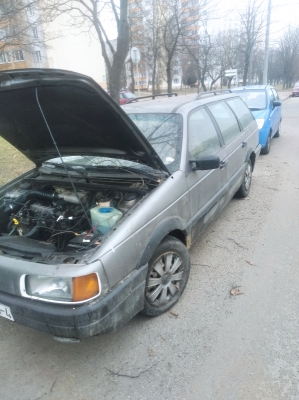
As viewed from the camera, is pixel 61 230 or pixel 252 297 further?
pixel 252 297

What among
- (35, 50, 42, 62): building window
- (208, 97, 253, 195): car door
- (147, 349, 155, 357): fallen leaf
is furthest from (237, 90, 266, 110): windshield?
(35, 50, 42, 62): building window

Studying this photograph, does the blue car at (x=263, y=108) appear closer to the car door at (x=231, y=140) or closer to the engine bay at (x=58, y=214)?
the car door at (x=231, y=140)

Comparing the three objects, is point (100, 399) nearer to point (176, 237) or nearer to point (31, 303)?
point (31, 303)

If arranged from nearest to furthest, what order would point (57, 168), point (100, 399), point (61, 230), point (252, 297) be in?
1. point (100, 399)
2. point (61, 230)
3. point (252, 297)
4. point (57, 168)

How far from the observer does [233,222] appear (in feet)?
14.8

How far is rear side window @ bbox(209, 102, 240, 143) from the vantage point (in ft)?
13.4

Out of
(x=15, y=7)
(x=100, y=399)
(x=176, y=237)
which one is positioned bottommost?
(x=100, y=399)

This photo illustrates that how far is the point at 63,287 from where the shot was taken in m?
2.01

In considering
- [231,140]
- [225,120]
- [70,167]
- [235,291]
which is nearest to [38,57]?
[225,120]

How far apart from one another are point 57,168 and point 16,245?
121 cm

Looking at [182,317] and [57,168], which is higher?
[57,168]

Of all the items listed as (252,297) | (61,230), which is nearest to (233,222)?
(252,297)

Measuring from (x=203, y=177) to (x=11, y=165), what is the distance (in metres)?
5.63

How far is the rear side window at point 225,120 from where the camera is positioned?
407cm
